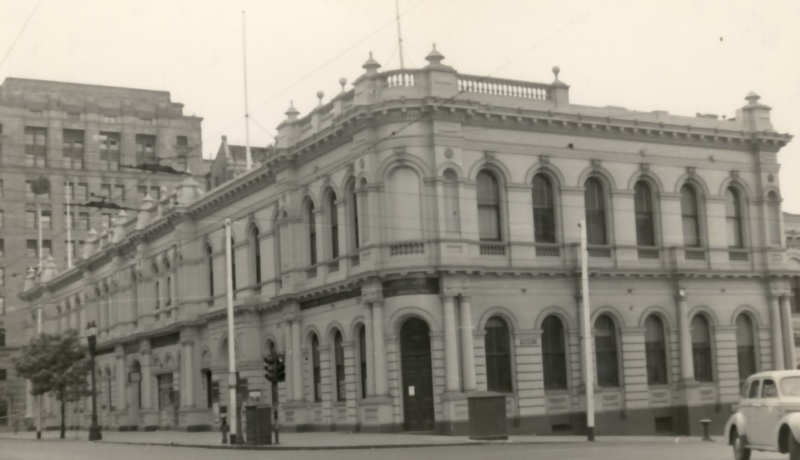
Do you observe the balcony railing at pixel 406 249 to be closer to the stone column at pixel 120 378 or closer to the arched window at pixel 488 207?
the arched window at pixel 488 207

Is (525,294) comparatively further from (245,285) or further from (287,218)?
(245,285)

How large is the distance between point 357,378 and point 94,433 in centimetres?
1660

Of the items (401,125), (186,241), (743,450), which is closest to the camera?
(743,450)

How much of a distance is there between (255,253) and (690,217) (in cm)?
1850

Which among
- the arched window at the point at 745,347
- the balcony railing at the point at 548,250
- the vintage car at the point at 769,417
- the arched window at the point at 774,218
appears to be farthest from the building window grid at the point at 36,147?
the vintage car at the point at 769,417

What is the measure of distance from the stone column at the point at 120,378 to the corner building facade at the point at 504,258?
1770cm

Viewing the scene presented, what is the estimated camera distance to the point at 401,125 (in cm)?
3772

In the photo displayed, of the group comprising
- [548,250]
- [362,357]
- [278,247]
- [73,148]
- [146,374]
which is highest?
[73,148]

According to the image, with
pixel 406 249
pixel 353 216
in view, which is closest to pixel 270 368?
pixel 406 249

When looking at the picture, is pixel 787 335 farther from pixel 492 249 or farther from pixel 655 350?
pixel 492 249

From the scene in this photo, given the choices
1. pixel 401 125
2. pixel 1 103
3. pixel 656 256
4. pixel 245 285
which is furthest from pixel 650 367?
pixel 1 103

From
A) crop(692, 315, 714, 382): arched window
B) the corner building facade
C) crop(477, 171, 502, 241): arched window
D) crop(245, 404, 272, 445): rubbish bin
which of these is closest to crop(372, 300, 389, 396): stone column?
the corner building facade

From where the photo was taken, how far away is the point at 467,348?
37094 millimetres

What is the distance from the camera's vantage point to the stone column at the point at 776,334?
143 ft
